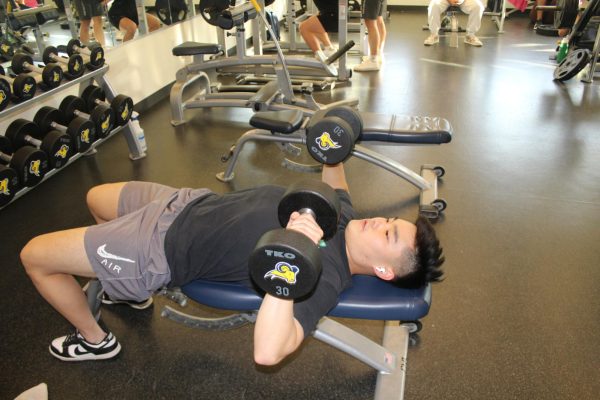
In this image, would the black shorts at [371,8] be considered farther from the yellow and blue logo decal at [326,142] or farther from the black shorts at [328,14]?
the yellow and blue logo decal at [326,142]

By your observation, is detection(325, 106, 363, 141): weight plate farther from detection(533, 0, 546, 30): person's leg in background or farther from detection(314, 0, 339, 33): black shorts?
detection(533, 0, 546, 30): person's leg in background

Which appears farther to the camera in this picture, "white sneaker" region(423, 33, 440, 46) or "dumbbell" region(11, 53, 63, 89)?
"white sneaker" region(423, 33, 440, 46)

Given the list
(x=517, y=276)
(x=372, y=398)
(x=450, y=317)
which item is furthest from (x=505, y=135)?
(x=372, y=398)

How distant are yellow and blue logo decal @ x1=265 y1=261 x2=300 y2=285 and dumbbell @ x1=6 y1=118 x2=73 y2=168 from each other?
1.78 metres

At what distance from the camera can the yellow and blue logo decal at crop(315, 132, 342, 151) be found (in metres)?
1.78

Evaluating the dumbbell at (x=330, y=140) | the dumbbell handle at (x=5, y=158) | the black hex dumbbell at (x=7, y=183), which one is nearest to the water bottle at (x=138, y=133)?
the dumbbell handle at (x=5, y=158)

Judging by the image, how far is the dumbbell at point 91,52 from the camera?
269 cm

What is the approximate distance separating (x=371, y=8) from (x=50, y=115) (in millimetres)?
3240

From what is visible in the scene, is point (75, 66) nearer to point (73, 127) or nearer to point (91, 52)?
point (91, 52)

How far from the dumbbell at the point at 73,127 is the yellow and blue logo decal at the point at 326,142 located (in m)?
1.37

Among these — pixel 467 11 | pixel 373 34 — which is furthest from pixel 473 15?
pixel 373 34

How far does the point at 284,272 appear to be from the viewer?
38.0 inches

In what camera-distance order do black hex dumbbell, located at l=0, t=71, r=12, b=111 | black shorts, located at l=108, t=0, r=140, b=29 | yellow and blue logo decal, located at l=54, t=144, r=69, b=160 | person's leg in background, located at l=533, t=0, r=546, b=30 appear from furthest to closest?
person's leg in background, located at l=533, t=0, r=546, b=30
black shorts, located at l=108, t=0, r=140, b=29
yellow and blue logo decal, located at l=54, t=144, r=69, b=160
black hex dumbbell, located at l=0, t=71, r=12, b=111

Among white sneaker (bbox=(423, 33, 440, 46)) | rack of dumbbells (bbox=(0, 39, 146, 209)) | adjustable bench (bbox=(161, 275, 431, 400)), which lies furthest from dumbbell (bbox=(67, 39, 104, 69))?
white sneaker (bbox=(423, 33, 440, 46))
